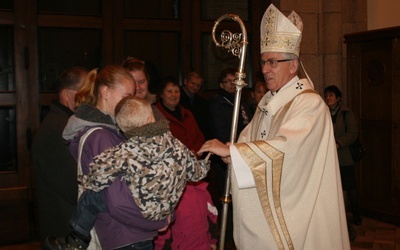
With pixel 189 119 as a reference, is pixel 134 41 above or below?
above

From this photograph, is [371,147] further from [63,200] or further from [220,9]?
[63,200]

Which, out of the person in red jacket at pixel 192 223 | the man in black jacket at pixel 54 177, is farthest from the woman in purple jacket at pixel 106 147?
the person in red jacket at pixel 192 223

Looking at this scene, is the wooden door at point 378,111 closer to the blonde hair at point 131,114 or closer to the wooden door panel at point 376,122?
the wooden door panel at point 376,122

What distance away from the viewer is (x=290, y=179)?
8.06ft

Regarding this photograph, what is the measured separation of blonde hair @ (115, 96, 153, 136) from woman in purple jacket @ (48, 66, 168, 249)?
0.09m

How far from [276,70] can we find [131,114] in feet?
2.87

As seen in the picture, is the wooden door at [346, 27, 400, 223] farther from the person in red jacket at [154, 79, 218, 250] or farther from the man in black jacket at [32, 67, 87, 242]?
the man in black jacket at [32, 67, 87, 242]

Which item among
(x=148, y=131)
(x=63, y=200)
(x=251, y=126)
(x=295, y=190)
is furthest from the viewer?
(x=251, y=126)

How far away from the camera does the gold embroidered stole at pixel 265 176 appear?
238cm

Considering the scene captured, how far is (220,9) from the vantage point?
585cm

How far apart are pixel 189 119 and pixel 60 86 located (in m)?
1.60

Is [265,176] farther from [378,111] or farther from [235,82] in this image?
[378,111]

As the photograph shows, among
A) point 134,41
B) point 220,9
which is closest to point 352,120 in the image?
point 220,9

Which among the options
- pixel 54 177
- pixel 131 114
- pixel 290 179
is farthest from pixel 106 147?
pixel 290 179
